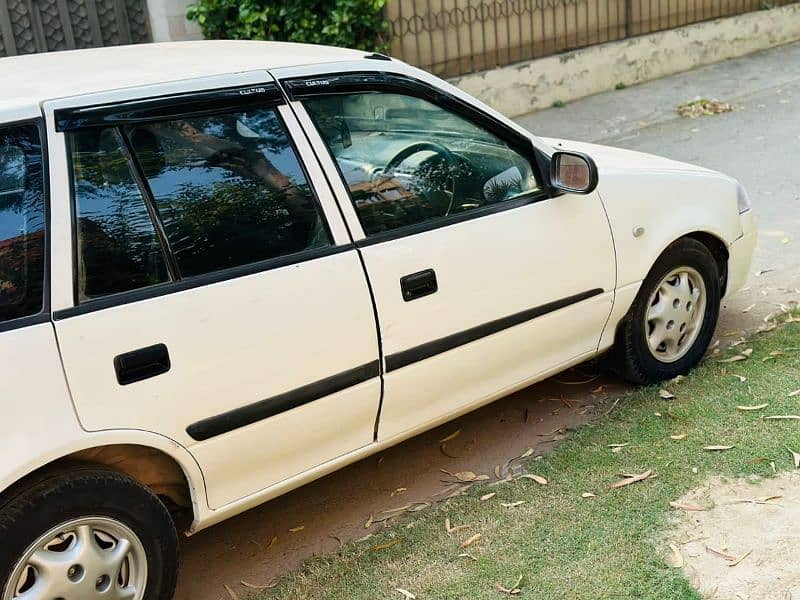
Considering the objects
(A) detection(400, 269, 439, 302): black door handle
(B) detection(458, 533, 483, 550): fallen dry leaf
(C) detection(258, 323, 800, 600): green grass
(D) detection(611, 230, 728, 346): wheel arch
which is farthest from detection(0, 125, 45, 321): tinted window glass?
(D) detection(611, 230, 728, 346): wheel arch

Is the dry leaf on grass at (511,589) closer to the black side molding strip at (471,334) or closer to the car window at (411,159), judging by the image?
the black side molding strip at (471,334)

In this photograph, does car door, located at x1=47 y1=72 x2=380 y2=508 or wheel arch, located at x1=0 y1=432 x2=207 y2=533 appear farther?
car door, located at x1=47 y1=72 x2=380 y2=508

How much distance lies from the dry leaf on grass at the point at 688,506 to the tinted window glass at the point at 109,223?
2.04 m

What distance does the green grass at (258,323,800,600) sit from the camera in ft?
10.4

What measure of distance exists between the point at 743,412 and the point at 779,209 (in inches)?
123

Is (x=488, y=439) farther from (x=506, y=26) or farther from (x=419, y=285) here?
(x=506, y=26)

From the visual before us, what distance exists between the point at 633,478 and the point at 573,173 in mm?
1265

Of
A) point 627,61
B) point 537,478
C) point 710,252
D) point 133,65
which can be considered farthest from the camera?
point 627,61

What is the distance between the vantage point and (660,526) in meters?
3.36

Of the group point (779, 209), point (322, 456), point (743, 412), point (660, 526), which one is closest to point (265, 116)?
point (322, 456)

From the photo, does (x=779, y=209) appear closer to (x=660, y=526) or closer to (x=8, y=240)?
(x=660, y=526)

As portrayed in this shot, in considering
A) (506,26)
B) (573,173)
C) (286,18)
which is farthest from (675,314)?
(506,26)

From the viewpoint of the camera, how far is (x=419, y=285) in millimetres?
3430

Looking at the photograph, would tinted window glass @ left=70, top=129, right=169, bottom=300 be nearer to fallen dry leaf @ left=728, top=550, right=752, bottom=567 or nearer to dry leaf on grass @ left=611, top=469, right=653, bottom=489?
dry leaf on grass @ left=611, top=469, right=653, bottom=489
